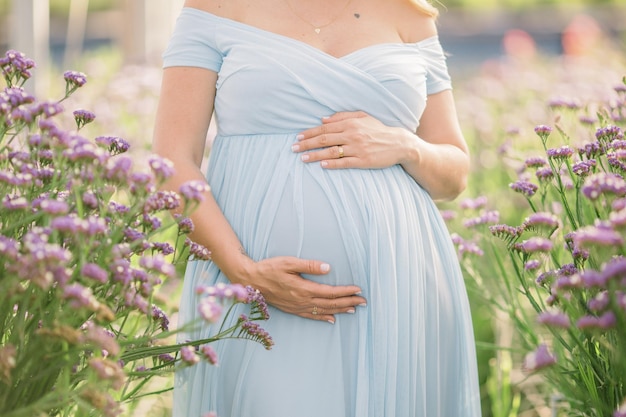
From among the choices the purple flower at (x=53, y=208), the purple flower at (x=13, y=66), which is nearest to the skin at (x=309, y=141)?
the purple flower at (x=13, y=66)

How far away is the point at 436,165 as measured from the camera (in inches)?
89.4

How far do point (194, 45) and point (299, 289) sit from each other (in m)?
0.64

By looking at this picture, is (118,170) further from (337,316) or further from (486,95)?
(486,95)

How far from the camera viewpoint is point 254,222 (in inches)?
82.4

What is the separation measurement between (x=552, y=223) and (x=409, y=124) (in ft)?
2.27

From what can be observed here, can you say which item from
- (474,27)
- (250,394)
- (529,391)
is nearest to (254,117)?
(250,394)

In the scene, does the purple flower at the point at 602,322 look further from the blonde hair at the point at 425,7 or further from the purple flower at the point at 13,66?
the blonde hair at the point at 425,7

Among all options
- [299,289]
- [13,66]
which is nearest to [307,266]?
[299,289]

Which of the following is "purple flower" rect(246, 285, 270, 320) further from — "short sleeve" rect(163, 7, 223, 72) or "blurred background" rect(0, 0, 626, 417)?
"blurred background" rect(0, 0, 626, 417)

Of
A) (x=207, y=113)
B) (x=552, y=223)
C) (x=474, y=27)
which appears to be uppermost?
(x=552, y=223)

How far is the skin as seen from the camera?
2.00 m

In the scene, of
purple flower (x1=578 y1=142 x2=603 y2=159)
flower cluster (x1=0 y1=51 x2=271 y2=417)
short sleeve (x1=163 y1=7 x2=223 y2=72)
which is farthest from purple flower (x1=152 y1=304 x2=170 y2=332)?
purple flower (x1=578 y1=142 x2=603 y2=159)

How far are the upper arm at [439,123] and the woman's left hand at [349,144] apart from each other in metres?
0.32

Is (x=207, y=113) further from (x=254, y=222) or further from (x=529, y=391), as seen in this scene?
(x=529, y=391)
